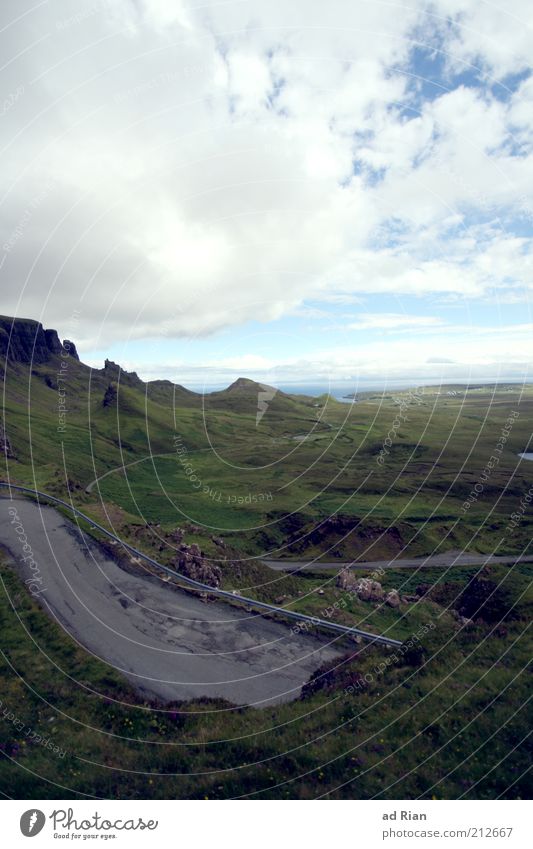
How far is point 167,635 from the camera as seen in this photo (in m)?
27.1

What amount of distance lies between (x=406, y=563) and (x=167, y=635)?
37514mm

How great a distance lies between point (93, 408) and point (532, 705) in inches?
7197

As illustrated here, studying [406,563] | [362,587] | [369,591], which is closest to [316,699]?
[369,591]

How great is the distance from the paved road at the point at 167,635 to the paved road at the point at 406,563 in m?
22.5

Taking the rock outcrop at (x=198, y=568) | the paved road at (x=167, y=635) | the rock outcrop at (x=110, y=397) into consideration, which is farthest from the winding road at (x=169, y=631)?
the rock outcrop at (x=110, y=397)

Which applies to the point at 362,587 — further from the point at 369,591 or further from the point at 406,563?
the point at 406,563

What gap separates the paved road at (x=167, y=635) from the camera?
74.8ft

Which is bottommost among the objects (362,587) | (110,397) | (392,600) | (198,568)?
(392,600)

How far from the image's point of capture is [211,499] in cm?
Result: 8469

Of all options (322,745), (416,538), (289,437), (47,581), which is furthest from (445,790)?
(289,437)

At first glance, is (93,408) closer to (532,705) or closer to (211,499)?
(211,499)

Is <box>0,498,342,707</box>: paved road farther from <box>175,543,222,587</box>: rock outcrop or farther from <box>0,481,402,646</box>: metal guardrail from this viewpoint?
<box>175,543,222,587</box>: rock outcrop

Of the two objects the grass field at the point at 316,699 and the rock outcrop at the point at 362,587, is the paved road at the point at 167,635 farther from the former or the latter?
the rock outcrop at the point at 362,587

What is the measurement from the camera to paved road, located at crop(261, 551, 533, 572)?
174ft
